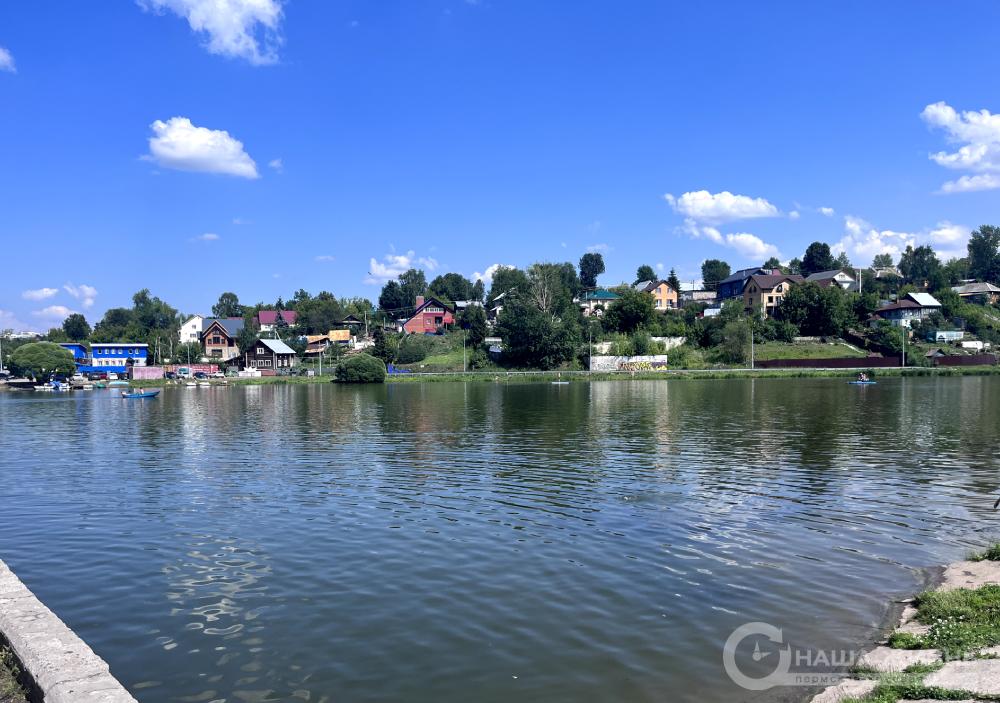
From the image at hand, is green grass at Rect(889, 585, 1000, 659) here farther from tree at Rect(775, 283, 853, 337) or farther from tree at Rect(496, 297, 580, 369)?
tree at Rect(775, 283, 853, 337)

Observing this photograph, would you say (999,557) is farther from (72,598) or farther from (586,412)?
(586,412)

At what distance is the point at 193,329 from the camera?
193125mm

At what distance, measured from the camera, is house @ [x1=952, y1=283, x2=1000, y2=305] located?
543ft

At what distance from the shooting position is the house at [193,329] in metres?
189

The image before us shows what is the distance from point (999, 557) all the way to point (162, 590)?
1728 cm

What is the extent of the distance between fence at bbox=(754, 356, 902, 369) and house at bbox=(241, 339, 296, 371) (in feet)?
303

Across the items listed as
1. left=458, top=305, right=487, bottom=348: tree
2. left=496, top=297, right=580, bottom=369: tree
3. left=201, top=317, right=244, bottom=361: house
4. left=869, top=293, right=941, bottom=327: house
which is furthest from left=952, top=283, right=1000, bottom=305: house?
left=201, top=317, right=244, bottom=361: house

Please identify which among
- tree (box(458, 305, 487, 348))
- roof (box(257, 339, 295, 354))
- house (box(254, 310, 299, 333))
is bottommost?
roof (box(257, 339, 295, 354))

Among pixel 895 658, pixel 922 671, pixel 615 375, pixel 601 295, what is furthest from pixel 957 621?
pixel 601 295

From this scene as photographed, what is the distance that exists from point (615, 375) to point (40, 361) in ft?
331

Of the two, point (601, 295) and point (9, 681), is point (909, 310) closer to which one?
point (601, 295)

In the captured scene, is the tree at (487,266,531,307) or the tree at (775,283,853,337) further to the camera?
the tree at (487,266,531,307)

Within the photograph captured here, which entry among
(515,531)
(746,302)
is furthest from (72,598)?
Answer: (746,302)

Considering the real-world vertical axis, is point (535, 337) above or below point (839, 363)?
above
